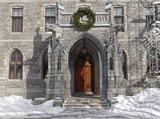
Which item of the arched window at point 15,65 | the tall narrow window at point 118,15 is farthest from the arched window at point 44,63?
the tall narrow window at point 118,15

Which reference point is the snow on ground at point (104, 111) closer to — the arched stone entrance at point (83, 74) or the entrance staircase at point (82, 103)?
the entrance staircase at point (82, 103)

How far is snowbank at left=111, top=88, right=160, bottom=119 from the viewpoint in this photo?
13.9 m

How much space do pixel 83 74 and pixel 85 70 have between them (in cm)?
34

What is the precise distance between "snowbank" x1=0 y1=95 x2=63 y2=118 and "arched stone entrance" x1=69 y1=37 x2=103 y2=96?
3732 mm

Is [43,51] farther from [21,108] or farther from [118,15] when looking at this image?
[118,15]

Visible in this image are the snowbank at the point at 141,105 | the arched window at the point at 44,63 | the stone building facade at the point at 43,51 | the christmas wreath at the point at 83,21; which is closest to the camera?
the snowbank at the point at 141,105

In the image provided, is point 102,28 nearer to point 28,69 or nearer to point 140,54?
point 140,54

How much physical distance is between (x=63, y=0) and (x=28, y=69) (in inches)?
229

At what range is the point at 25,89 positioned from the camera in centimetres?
2178

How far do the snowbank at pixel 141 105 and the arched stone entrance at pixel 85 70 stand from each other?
13.9 ft

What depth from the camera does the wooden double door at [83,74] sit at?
2234 centimetres

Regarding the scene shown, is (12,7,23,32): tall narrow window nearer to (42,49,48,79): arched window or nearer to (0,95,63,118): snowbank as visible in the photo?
(42,49,48,79): arched window

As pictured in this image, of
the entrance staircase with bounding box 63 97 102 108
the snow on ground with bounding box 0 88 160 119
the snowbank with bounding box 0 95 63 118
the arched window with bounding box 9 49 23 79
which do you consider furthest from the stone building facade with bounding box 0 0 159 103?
the entrance staircase with bounding box 63 97 102 108

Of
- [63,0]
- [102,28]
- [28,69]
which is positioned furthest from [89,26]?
[28,69]
